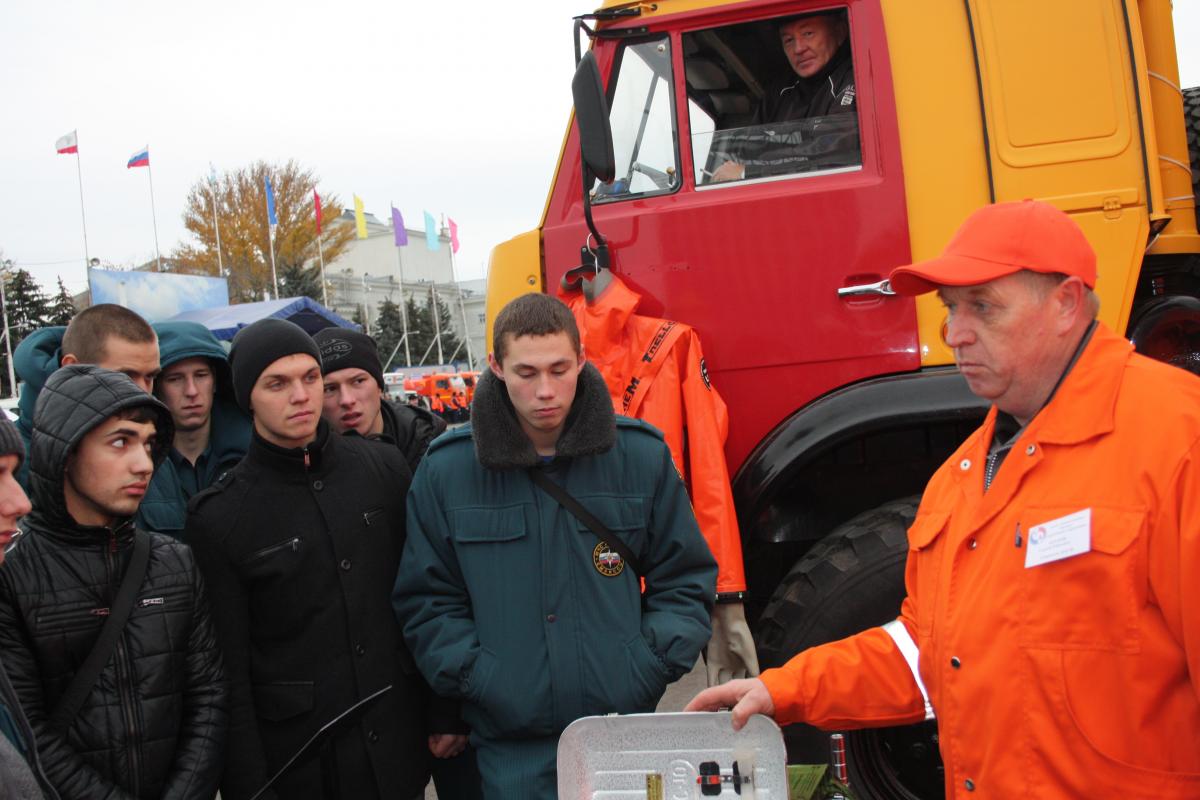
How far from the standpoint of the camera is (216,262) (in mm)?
38594

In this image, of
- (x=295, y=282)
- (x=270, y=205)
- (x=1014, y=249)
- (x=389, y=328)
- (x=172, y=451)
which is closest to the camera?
(x=1014, y=249)

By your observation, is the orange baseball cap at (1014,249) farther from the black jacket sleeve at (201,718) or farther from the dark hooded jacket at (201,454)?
the dark hooded jacket at (201,454)

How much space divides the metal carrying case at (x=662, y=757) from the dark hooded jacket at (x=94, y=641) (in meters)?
0.98

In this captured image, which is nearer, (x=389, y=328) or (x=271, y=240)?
(x=271, y=240)

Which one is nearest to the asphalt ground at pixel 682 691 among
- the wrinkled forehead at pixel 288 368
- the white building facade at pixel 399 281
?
the wrinkled forehead at pixel 288 368

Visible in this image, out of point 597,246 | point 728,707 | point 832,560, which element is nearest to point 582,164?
point 597,246

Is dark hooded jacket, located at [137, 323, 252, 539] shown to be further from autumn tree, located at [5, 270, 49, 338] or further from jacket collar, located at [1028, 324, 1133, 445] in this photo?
autumn tree, located at [5, 270, 49, 338]

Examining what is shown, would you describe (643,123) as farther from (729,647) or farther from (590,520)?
(729,647)

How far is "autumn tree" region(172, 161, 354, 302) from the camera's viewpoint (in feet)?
126

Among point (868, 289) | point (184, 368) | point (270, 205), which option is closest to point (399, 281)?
point (270, 205)

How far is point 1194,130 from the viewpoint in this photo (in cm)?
339

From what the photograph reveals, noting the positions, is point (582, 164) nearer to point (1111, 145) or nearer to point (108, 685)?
point (1111, 145)

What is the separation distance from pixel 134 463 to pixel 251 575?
15.7 inches

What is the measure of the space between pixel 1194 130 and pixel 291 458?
331 centimetres
